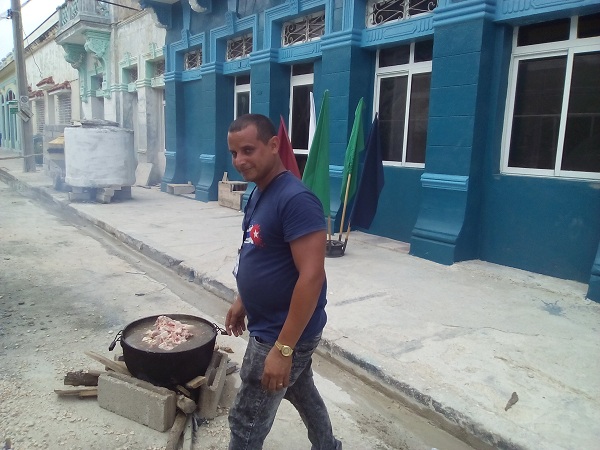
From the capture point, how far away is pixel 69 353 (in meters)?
3.77

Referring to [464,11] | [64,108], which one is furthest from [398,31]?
[64,108]

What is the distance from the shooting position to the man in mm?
1851

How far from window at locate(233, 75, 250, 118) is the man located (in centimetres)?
967

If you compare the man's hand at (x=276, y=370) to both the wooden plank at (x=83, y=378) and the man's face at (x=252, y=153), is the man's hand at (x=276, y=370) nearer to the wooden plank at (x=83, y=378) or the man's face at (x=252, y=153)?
the man's face at (x=252, y=153)

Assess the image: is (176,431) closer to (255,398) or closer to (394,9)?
(255,398)

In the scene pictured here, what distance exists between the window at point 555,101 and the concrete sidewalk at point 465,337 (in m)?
1.44

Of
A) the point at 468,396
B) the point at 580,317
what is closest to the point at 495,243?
the point at 580,317

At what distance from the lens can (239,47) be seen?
11.3 m

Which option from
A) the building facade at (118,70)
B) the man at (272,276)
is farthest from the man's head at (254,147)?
the building facade at (118,70)

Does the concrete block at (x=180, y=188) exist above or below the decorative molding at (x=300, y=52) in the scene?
below

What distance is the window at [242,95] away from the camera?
1138 centimetres

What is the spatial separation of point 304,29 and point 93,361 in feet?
24.9

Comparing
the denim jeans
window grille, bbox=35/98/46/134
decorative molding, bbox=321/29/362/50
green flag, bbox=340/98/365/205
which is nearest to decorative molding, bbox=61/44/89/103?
window grille, bbox=35/98/46/134

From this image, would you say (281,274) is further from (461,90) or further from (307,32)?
(307,32)
